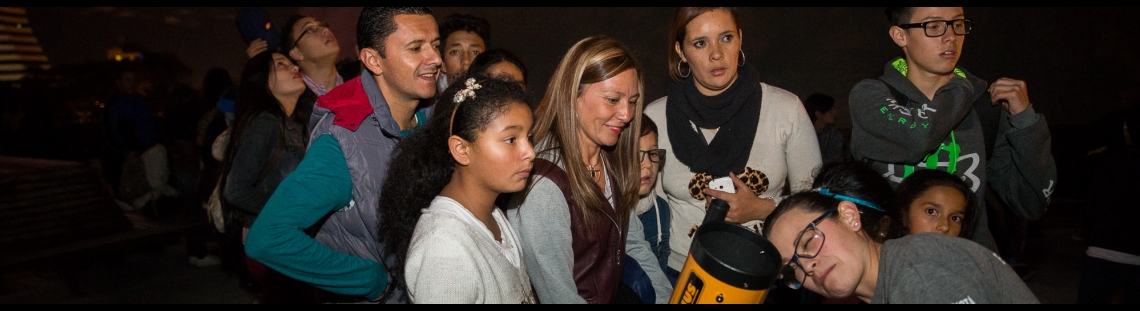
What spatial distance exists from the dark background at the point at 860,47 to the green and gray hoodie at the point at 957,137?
4.93 meters

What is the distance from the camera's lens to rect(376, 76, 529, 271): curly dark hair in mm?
1937

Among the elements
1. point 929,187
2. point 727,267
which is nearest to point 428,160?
point 727,267

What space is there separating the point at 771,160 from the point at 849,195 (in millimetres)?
639

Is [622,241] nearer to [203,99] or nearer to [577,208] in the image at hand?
[577,208]

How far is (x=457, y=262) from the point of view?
1.73 metres

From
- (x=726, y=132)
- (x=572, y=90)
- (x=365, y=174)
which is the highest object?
(x=572, y=90)

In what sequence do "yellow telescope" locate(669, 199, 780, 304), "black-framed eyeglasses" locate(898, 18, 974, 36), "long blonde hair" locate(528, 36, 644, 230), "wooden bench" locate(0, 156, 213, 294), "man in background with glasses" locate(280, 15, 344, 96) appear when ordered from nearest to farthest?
"yellow telescope" locate(669, 199, 780, 304) < "long blonde hair" locate(528, 36, 644, 230) < "black-framed eyeglasses" locate(898, 18, 974, 36) < "man in background with glasses" locate(280, 15, 344, 96) < "wooden bench" locate(0, 156, 213, 294)

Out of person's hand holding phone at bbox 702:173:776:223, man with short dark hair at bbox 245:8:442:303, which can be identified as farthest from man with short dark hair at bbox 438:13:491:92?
person's hand holding phone at bbox 702:173:776:223

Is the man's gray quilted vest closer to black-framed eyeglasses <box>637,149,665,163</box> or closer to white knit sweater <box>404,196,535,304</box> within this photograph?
white knit sweater <box>404,196,535,304</box>

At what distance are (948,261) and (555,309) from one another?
0.90 meters

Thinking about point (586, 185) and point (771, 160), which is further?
point (771, 160)

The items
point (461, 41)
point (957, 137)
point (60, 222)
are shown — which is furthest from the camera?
point (60, 222)

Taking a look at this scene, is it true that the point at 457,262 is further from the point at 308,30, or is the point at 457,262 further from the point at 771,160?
the point at 308,30

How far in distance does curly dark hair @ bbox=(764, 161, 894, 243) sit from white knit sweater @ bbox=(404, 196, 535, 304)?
2.37 ft
